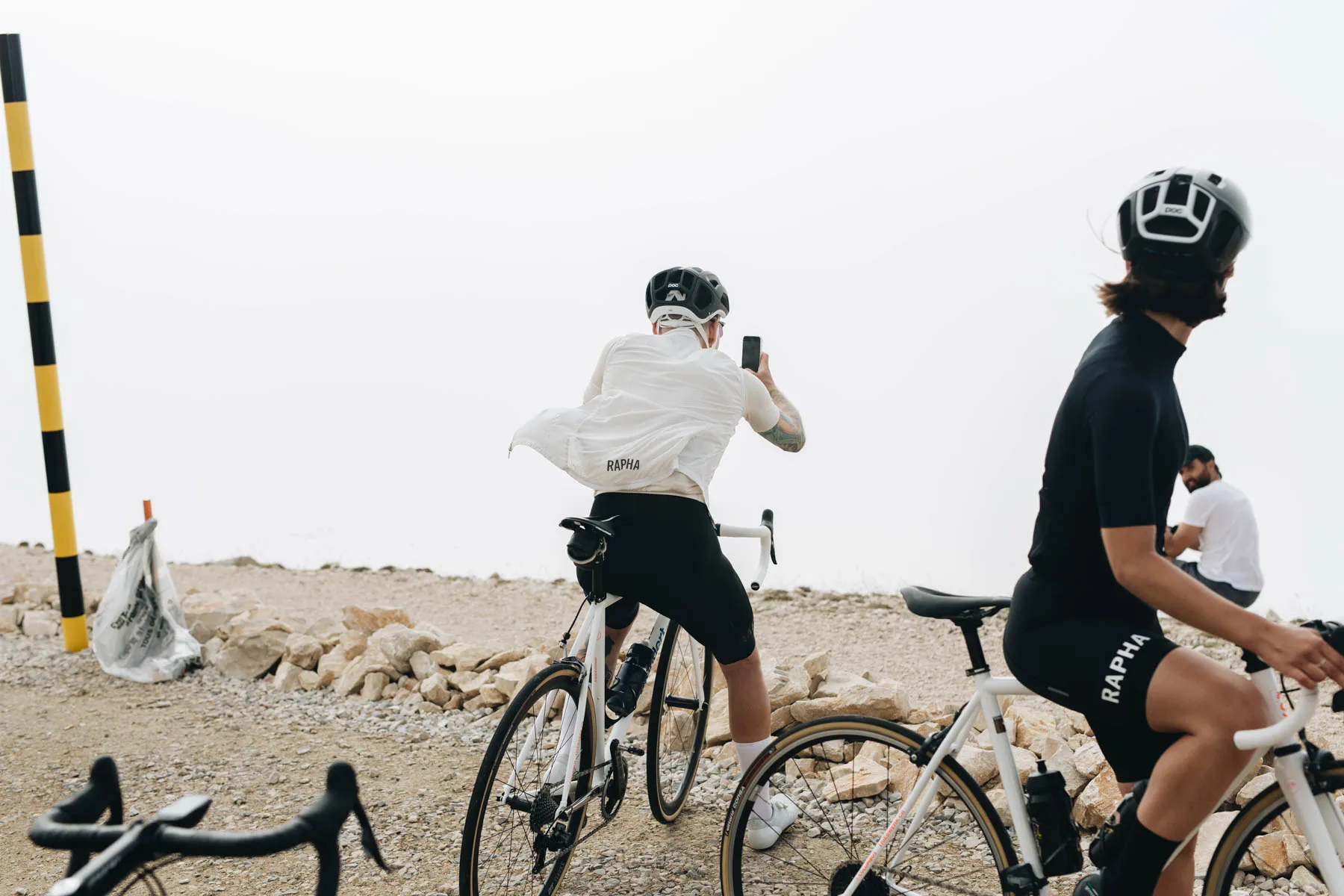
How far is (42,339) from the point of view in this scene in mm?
7047

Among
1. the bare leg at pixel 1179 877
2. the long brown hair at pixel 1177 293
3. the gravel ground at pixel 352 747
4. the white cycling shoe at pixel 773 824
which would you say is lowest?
the gravel ground at pixel 352 747

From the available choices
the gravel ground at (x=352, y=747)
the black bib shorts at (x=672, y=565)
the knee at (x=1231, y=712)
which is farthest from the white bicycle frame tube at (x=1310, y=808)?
the gravel ground at (x=352, y=747)

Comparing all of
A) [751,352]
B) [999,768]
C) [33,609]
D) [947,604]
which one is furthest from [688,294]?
[33,609]

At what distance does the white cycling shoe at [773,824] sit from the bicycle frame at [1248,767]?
3.15 ft

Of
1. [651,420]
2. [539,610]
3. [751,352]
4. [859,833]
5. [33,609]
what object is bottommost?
[539,610]

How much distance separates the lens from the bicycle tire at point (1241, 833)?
2498mm

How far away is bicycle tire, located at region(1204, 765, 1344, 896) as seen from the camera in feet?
8.20

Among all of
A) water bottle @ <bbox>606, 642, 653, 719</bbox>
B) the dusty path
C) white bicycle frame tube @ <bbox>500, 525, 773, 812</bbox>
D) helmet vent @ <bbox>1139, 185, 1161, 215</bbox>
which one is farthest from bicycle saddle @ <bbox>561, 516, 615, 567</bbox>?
the dusty path

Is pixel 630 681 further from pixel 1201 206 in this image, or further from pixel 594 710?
pixel 1201 206

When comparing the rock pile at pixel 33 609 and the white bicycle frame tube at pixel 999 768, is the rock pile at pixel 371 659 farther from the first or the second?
the white bicycle frame tube at pixel 999 768

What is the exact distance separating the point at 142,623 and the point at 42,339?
75.8 inches

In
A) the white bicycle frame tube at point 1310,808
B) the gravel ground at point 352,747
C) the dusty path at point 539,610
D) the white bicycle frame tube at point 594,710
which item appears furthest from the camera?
the dusty path at point 539,610

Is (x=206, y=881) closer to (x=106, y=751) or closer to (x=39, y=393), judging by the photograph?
(x=106, y=751)

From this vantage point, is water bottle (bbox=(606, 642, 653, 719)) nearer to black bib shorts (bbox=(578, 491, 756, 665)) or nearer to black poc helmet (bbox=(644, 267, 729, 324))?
A: black bib shorts (bbox=(578, 491, 756, 665))
